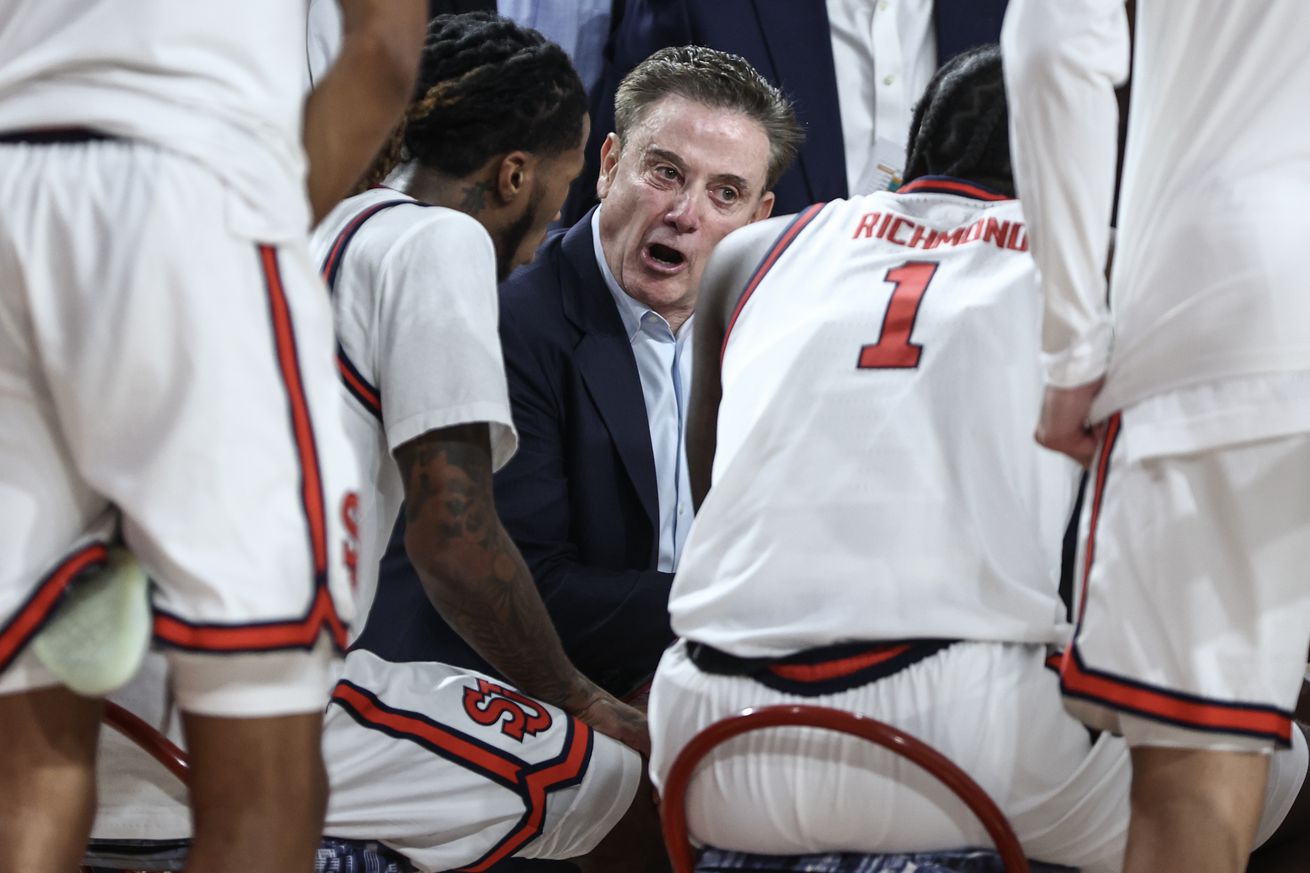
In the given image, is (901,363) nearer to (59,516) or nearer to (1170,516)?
(1170,516)

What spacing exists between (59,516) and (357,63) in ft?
1.85

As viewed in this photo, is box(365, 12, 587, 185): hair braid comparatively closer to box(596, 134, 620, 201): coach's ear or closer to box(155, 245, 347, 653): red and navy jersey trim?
box(596, 134, 620, 201): coach's ear

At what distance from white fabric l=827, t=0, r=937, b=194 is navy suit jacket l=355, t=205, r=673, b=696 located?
131 centimetres

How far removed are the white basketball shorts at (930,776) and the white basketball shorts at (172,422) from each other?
70 centimetres

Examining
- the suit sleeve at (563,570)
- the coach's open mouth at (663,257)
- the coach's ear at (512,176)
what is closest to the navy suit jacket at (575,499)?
the suit sleeve at (563,570)

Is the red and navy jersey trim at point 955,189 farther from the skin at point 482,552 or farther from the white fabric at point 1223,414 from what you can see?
the skin at point 482,552

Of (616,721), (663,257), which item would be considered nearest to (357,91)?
(616,721)

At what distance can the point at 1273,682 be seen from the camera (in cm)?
170

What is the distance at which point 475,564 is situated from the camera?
227 centimetres

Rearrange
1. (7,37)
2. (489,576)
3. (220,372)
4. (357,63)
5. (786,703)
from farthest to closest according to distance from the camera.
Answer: (489,576), (786,703), (357,63), (7,37), (220,372)

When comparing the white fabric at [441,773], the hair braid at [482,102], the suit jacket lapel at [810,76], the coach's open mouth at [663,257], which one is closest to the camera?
the white fabric at [441,773]

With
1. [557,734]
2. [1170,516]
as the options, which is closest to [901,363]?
[1170,516]

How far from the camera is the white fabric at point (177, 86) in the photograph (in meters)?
1.45

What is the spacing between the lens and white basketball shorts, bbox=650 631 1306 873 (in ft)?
6.30
